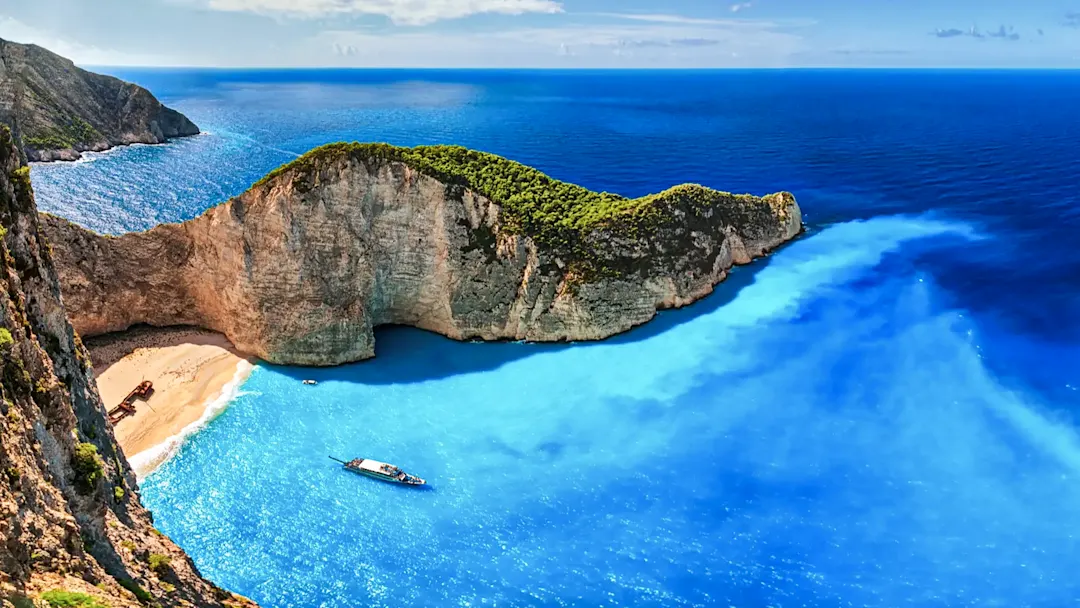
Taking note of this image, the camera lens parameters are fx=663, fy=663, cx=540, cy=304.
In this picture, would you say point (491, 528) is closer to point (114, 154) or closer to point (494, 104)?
point (114, 154)

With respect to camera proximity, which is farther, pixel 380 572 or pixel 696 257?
pixel 696 257

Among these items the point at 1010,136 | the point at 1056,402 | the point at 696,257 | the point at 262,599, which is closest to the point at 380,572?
the point at 262,599

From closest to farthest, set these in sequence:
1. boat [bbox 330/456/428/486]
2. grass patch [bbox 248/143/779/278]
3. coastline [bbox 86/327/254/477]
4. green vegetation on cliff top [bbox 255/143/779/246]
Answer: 1. boat [bbox 330/456/428/486]
2. coastline [bbox 86/327/254/477]
3. grass patch [bbox 248/143/779/278]
4. green vegetation on cliff top [bbox 255/143/779/246]

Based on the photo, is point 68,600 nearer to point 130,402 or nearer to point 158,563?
point 158,563

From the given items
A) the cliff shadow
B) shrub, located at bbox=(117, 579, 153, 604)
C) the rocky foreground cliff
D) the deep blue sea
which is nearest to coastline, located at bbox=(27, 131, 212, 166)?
the deep blue sea

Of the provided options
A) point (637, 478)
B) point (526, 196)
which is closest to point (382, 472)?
point (637, 478)

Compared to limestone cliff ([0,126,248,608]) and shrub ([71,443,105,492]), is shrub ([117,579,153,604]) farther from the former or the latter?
shrub ([71,443,105,492])
